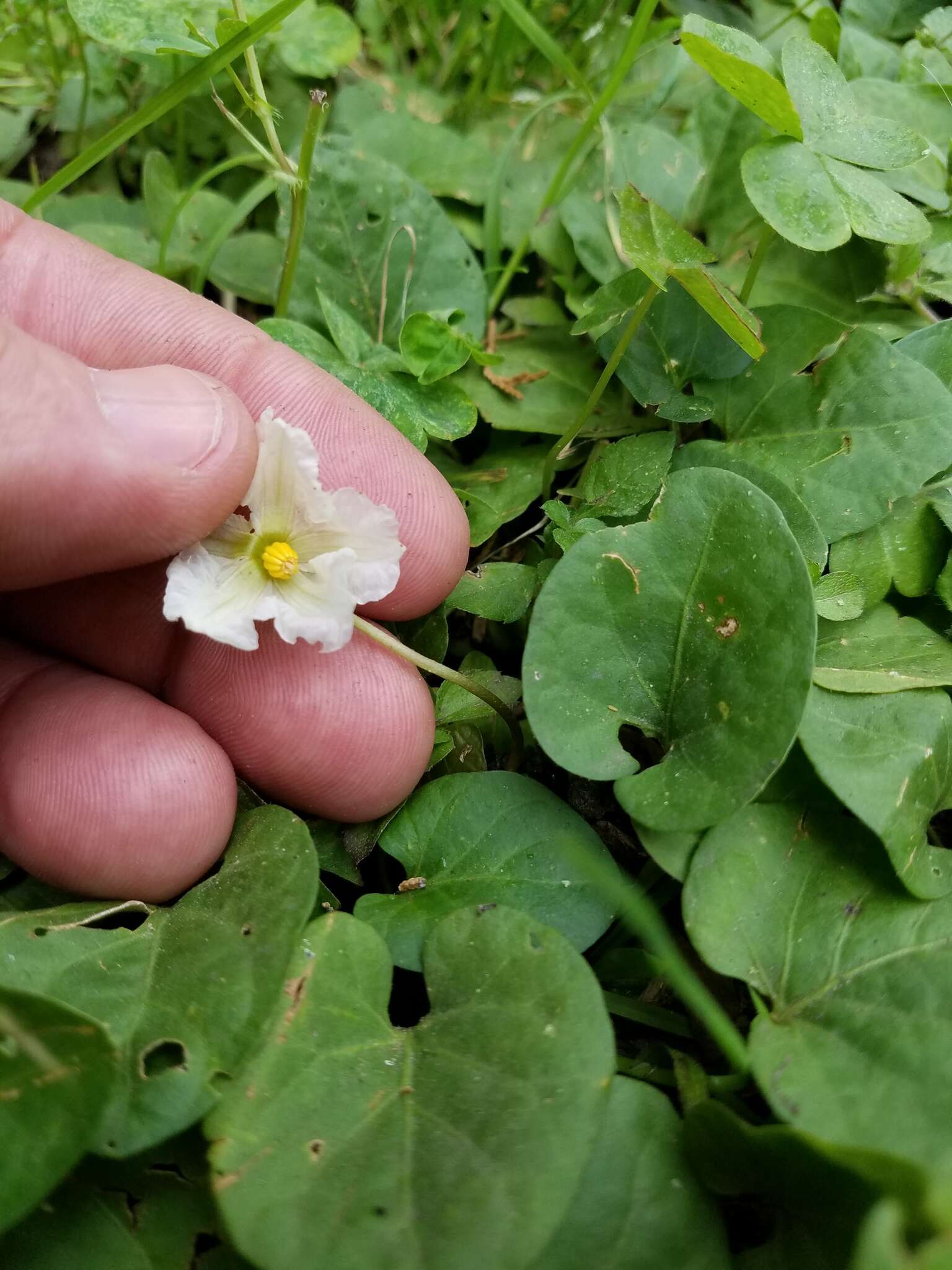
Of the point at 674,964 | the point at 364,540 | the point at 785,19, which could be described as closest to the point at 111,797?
the point at 364,540

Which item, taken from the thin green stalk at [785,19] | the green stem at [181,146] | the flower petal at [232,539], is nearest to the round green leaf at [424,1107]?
the flower petal at [232,539]

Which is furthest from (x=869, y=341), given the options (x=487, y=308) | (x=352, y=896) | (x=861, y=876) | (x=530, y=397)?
(x=352, y=896)

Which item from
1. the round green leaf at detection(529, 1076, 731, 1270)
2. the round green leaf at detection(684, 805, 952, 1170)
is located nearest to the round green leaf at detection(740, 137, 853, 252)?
the round green leaf at detection(684, 805, 952, 1170)

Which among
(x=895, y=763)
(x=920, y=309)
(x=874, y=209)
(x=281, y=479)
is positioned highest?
(x=874, y=209)

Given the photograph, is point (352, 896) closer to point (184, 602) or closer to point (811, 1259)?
point (184, 602)

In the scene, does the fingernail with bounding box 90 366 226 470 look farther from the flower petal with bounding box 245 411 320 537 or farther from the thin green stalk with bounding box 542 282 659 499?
the thin green stalk with bounding box 542 282 659 499

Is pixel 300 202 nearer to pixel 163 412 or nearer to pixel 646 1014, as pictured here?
pixel 163 412
